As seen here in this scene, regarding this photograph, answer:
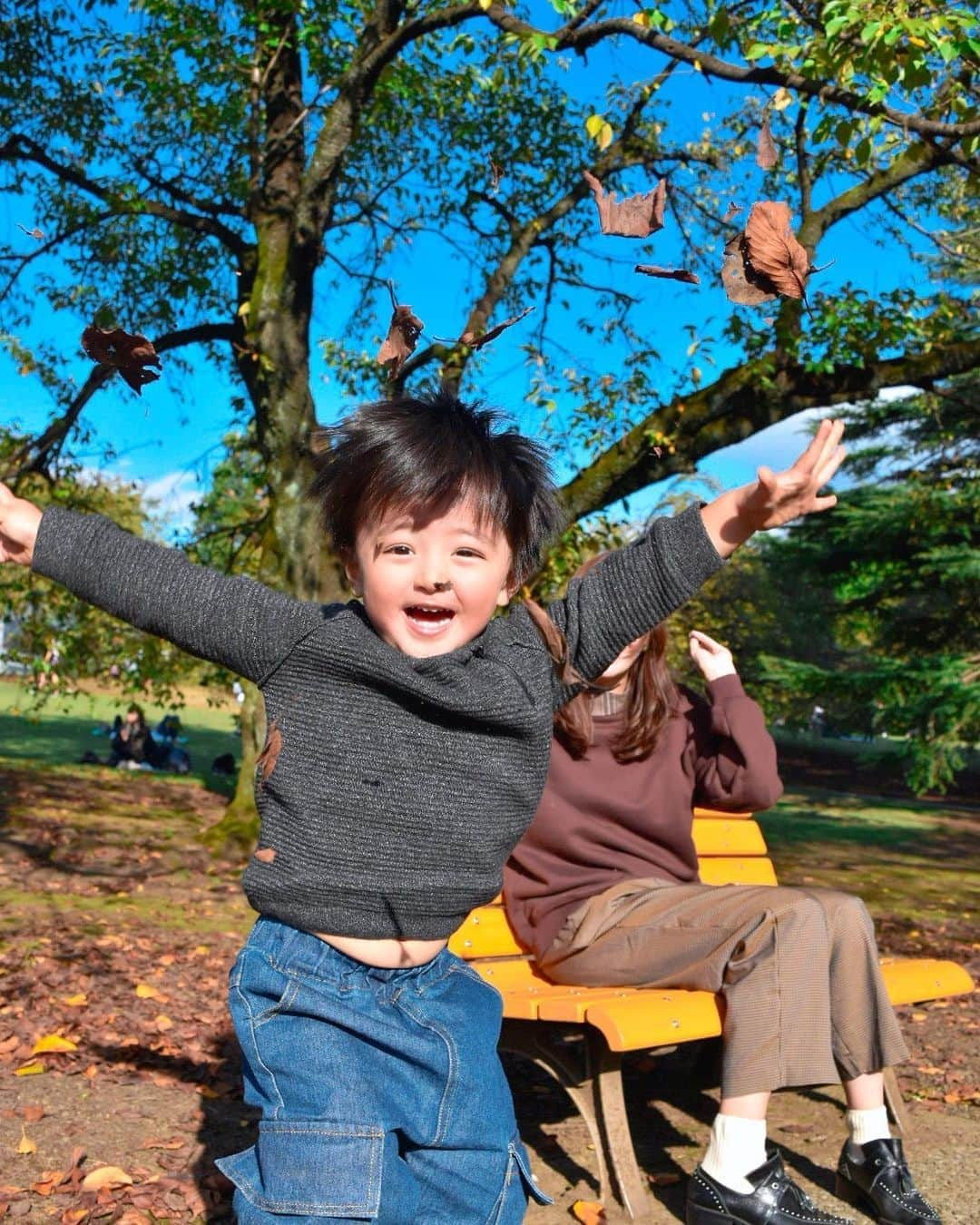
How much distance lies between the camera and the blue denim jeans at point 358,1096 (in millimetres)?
2066

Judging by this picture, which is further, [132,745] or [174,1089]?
[132,745]

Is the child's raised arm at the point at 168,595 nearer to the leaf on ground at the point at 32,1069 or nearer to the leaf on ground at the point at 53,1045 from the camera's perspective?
the leaf on ground at the point at 32,1069

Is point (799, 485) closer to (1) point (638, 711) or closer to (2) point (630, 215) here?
(2) point (630, 215)

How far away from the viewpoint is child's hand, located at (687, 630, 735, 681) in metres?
4.04

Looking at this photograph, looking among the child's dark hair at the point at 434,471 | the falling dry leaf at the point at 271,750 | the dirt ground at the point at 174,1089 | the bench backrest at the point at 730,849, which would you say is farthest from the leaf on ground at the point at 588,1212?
the child's dark hair at the point at 434,471

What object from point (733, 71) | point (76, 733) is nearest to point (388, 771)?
point (733, 71)

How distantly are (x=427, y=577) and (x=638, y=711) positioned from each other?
1.86 metres

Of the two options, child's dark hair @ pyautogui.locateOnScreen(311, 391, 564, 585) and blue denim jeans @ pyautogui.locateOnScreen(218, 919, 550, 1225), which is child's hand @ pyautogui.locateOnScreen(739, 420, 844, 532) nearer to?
child's dark hair @ pyautogui.locateOnScreen(311, 391, 564, 585)

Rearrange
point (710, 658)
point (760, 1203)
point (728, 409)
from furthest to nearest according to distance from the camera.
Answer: point (728, 409), point (710, 658), point (760, 1203)

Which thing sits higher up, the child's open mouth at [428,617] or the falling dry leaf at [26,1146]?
the child's open mouth at [428,617]

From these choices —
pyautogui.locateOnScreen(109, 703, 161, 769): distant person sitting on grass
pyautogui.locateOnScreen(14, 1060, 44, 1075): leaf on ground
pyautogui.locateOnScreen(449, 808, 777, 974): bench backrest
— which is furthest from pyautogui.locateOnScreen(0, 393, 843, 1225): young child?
pyautogui.locateOnScreen(109, 703, 161, 769): distant person sitting on grass

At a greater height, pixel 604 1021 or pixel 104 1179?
pixel 604 1021

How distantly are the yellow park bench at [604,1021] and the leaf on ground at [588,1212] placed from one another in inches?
1.3

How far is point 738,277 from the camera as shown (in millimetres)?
2305
